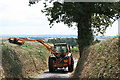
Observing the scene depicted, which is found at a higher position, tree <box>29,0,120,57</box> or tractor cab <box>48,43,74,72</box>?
tree <box>29,0,120,57</box>

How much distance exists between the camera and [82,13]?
58.5 feet

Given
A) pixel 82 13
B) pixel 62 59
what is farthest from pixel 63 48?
pixel 82 13

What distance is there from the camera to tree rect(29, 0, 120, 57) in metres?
17.8

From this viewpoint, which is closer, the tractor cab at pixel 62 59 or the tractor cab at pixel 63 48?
the tractor cab at pixel 62 59

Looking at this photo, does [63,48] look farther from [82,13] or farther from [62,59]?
[82,13]

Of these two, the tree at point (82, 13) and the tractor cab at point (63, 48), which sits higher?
the tree at point (82, 13)

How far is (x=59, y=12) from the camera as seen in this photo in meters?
19.2

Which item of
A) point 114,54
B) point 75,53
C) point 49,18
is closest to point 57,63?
point 49,18

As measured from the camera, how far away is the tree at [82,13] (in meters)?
17.8

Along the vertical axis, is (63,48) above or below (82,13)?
below

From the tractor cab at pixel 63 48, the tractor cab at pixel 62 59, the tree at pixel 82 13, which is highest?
the tree at pixel 82 13

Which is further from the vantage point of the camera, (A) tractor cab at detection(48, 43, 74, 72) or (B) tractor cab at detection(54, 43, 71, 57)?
(B) tractor cab at detection(54, 43, 71, 57)

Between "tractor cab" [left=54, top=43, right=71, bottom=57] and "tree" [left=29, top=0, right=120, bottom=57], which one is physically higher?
"tree" [left=29, top=0, right=120, bottom=57]

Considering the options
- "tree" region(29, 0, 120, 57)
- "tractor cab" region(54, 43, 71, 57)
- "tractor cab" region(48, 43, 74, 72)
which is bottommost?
"tractor cab" region(48, 43, 74, 72)
